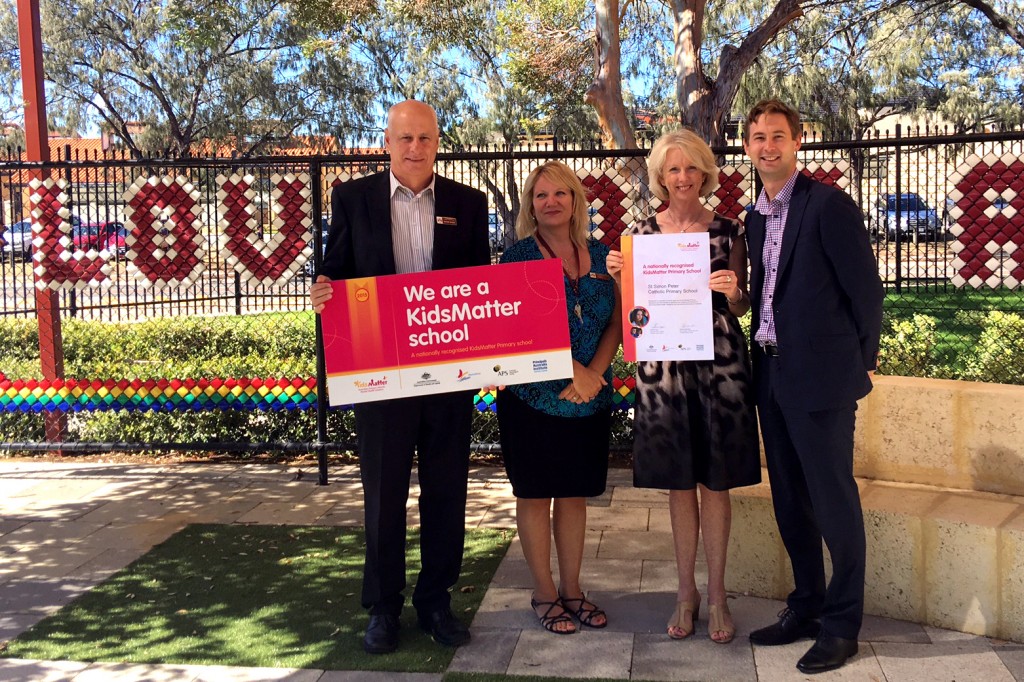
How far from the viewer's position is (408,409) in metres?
4.19

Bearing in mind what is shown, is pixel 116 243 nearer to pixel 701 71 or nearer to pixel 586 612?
pixel 586 612

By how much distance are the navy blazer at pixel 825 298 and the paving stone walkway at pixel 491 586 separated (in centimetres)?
114

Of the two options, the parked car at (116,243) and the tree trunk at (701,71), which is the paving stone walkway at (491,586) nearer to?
the parked car at (116,243)

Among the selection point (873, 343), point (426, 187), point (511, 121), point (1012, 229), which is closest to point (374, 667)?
point (426, 187)

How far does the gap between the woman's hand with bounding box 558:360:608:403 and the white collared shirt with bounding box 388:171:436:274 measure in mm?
782

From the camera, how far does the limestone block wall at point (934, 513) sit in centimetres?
416

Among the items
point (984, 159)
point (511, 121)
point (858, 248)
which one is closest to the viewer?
point (858, 248)

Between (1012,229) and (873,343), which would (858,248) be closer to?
(873,343)

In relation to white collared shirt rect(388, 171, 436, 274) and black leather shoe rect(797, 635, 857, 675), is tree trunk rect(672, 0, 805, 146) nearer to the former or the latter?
white collared shirt rect(388, 171, 436, 274)

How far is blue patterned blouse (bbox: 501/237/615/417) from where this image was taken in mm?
4227

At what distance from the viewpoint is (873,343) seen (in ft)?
12.8

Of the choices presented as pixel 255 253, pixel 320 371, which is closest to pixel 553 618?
pixel 320 371

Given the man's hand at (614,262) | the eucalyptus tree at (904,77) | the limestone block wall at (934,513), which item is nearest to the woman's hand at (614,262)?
the man's hand at (614,262)

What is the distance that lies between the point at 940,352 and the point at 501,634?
6.32 m
